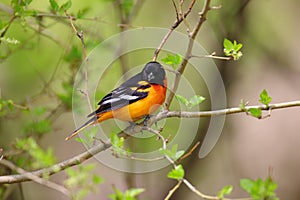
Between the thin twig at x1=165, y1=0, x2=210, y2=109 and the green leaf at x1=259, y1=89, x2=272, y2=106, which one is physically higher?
the thin twig at x1=165, y1=0, x2=210, y2=109

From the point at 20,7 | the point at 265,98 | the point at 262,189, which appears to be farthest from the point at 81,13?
the point at 262,189

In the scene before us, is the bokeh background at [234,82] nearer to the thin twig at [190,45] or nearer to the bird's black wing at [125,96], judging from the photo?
the bird's black wing at [125,96]

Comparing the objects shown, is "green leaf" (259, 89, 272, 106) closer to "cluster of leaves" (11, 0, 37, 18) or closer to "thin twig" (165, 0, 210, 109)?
"thin twig" (165, 0, 210, 109)

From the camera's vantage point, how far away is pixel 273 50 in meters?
5.68

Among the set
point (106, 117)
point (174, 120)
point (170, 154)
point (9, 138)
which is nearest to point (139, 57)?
point (174, 120)

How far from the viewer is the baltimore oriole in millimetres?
2979

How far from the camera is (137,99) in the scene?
3.03 meters

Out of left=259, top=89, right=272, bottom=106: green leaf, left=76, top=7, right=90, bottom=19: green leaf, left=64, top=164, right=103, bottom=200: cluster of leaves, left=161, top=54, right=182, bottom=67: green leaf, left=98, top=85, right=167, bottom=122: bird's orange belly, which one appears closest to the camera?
left=64, top=164, right=103, bottom=200: cluster of leaves

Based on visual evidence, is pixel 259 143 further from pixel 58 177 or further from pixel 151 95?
pixel 151 95

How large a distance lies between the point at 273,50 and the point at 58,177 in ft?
10.1

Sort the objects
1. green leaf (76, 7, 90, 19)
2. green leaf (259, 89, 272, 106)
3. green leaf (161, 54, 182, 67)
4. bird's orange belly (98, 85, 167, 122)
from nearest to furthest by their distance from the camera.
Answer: green leaf (259, 89, 272, 106) < green leaf (161, 54, 182, 67) < bird's orange belly (98, 85, 167, 122) < green leaf (76, 7, 90, 19)

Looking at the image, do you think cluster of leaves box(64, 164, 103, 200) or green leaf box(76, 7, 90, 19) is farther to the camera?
green leaf box(76, 7, 90, 19)

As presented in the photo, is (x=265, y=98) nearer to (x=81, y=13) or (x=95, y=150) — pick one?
(x=95, y=150)

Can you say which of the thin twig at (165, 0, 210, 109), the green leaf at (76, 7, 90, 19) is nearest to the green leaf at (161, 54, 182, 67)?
the thin twig at (165, 0, 210, 109)
